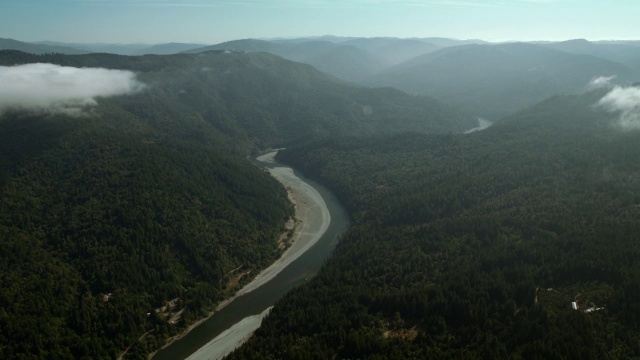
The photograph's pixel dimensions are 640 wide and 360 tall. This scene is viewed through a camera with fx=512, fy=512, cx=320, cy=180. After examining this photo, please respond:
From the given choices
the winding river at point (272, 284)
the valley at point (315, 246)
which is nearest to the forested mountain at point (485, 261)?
the valley at point (315, 246)

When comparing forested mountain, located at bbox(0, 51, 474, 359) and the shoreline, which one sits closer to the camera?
forested mountain, located at bbox(0, 51, 474, 359)

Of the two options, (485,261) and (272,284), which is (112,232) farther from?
(485,261)

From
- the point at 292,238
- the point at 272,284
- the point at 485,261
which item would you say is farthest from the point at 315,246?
the point at 485,261

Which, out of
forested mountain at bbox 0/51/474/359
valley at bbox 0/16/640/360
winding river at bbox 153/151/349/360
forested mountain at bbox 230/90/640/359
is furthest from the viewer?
winding river at bbox 153/151/349/360

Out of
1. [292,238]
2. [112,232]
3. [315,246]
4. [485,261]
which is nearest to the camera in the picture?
[485,261]

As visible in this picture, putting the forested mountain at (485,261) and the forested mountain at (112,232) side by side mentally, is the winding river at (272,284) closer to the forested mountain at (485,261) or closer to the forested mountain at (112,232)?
the forested mountain at (112,232)

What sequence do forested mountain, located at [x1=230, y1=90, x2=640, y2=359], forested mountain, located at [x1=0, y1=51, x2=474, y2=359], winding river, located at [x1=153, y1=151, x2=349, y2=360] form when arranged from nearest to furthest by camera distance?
forested mountain, located at [x1=230, y1=90, x2=640, y2=359]
forested mountain, located at [x1=0, y1=51, x2=474, y2=359]
winding river, located at [x1=153, y1=151, x2=349, y2=360]

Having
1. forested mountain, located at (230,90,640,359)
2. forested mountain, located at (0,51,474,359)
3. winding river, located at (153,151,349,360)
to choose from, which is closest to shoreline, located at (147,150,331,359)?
winding river, located at (153,151,349,360)

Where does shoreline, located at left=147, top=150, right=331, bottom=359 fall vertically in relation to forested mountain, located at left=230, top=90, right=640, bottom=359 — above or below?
below

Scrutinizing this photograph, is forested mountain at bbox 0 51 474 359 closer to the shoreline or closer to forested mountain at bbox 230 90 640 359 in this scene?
the shoreline
